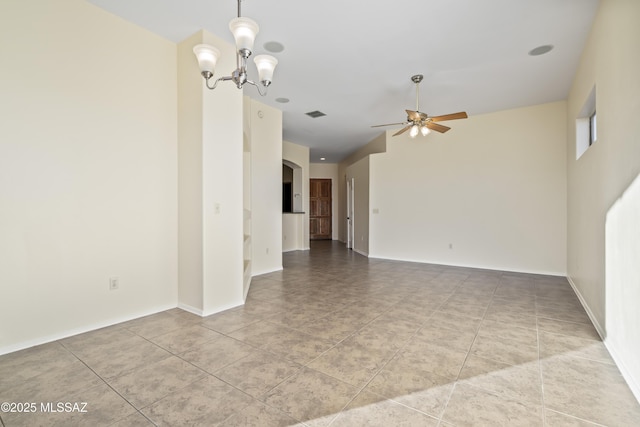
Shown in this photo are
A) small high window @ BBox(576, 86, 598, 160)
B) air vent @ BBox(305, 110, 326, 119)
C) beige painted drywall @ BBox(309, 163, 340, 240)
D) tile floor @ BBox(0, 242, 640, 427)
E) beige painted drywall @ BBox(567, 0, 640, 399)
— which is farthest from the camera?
beige painted drywall @ BBox(309, 163, 340, 240)

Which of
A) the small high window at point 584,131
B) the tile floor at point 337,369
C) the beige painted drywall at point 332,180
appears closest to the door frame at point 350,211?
the beige painted drywall at point 332,180

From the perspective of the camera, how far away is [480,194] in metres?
5.57

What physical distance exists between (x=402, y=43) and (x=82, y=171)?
3.51 m

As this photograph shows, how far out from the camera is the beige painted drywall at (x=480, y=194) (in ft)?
16.3

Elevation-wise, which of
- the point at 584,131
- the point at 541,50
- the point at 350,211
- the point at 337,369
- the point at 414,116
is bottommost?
the point at 337,369

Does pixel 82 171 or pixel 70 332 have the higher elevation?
pixel 82 171

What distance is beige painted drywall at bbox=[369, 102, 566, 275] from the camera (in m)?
4.97

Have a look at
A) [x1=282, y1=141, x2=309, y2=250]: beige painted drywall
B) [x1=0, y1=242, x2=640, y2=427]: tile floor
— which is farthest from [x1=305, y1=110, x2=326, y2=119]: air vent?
[x1=0, y1=242, x2=640, y2=427]: tile floor

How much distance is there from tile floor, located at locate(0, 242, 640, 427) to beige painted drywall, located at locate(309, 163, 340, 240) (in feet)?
22.9

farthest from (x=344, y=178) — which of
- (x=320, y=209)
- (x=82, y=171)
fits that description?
(x=82, y=171)

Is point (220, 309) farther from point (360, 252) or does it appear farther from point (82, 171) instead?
point (360, 252)

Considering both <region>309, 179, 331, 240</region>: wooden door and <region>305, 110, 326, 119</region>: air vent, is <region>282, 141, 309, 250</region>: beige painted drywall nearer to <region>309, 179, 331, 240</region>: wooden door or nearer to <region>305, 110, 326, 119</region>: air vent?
<region>309, 179, 331, 240</region>: wooden door

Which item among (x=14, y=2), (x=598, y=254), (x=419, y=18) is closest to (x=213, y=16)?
(x=14, y=2)

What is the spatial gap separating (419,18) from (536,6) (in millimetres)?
1032
